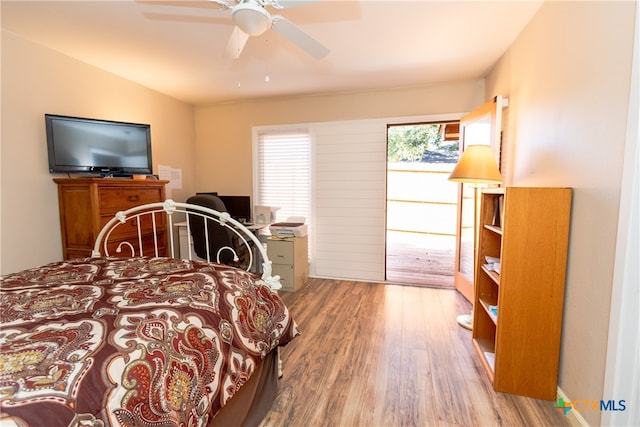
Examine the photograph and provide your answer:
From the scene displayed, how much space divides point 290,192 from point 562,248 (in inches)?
115

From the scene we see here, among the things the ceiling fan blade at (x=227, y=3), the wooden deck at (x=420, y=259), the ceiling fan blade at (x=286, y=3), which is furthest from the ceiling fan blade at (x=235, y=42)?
the wooden deck at (x=420, y=259)

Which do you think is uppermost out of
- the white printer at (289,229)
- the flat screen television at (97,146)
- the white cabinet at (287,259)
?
the flat screen television at (97,146)

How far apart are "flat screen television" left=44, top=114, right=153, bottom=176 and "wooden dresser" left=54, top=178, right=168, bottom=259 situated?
20cm

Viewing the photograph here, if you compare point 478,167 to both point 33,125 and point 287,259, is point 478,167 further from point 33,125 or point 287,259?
point 33,125

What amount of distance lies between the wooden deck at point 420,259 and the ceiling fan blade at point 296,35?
111 inches

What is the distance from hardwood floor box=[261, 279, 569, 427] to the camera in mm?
1502

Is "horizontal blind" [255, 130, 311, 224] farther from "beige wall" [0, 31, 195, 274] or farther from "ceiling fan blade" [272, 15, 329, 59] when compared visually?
"ceiling fan blade" [272, 15, 329, 59]

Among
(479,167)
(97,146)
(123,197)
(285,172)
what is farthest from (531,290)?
(97,146)

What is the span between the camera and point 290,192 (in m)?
3.90

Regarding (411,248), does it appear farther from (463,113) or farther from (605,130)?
(605,130)

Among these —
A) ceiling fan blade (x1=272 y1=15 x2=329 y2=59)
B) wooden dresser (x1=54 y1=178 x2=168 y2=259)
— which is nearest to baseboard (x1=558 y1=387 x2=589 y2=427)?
ceiling fan blade (x1=272 y1=15 x2=329 y2=59)

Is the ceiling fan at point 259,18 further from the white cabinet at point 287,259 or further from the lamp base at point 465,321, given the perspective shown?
the lamp base at point 465,321

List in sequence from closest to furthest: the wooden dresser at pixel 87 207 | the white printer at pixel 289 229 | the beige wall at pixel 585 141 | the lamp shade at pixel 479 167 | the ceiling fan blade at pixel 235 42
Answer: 1. the beige wall at pixel 585 141
2. the ceiling fan blade at pixel 235 42
3. the lamp shade at pixel 479 167
4. the wooden dresser at pixel 87 207
5. the white printer at pixel 289 229

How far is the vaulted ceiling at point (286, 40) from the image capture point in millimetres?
1929
